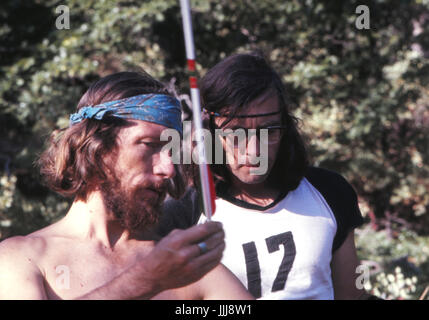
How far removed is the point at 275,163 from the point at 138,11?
320cm

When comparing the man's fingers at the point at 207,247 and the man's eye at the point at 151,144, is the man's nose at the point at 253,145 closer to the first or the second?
the man's eye at the point at 151,144

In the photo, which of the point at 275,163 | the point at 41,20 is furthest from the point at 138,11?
the point at 275,163

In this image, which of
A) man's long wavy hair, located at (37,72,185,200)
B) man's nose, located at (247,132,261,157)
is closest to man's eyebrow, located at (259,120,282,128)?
man's nose, located at (247,132,261,157)

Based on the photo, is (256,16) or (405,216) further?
(405,216)

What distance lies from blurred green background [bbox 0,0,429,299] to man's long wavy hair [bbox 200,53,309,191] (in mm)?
2892

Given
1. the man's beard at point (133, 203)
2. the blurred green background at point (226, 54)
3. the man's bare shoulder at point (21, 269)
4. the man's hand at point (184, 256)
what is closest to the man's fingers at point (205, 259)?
the man's hand at point (184, 256)

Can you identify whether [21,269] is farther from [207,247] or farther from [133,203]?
[207,247]

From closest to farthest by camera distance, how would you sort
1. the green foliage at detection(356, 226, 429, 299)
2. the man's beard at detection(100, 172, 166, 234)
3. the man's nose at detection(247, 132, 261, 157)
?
1. the man's beard at detection(100, 172, 166, 234)
2. the man's nose at detection(247, 132, 261, 157)
3. the green foliage at detection(356, 226, 429, 299)

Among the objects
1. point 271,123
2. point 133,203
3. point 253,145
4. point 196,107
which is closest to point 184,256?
point 196,107

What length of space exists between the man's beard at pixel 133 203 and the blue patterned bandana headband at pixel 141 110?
23cm

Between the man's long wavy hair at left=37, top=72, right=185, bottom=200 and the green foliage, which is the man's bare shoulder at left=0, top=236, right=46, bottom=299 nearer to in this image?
the man's long wavy hair at left=37, top=72, right=185, bottom=200

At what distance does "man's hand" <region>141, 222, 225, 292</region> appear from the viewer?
1441 millimetres
